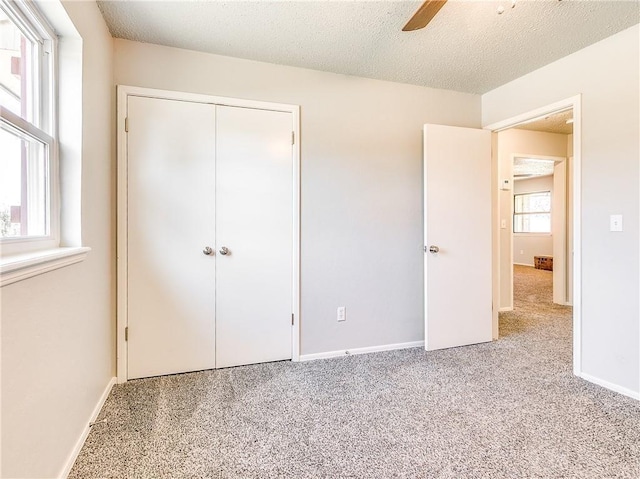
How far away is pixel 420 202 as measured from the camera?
112 inches

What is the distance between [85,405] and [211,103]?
2.00m

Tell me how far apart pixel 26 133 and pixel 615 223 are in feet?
10.7

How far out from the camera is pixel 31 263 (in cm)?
102

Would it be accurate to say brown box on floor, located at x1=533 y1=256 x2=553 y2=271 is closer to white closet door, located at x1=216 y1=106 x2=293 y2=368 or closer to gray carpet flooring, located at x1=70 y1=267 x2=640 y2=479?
gray carpet flooring, located at x1=70 y1=267 x2=640 y2=479

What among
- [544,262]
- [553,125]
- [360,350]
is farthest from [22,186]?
[544,262]

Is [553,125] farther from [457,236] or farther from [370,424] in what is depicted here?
[370,424]

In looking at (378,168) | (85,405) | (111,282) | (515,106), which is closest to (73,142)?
(111,282)

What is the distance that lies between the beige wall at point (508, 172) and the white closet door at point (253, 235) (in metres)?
3.01

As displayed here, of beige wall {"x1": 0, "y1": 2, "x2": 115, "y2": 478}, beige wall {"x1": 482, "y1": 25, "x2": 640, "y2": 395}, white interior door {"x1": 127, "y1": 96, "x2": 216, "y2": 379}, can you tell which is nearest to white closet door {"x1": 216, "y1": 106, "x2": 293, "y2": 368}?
white interior door {"x1": 127, "y1": 96, "x2": 216, "y2": 379}

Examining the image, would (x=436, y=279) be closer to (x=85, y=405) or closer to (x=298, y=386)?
(x=298, y=386)

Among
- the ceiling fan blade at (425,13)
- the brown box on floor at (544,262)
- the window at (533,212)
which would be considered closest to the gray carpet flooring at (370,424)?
the ceiling fan blade at (425,13)

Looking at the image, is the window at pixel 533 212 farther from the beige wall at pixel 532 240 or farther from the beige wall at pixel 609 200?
the beige wall at pixel 609 200

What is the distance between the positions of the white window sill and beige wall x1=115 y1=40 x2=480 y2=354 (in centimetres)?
150

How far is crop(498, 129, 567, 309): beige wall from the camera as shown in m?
4.07
